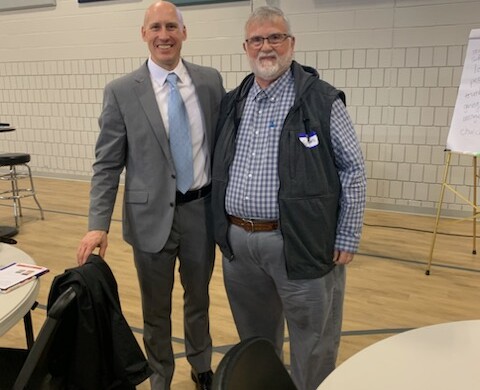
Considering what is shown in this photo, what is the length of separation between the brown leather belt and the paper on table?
75cm

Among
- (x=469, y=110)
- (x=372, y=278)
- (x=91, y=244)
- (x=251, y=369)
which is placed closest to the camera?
(x=251, y=369)

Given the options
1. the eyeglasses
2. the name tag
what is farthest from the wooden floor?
the eyeglasses

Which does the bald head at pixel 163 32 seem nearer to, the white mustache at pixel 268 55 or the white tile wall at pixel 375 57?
the white mustache at pixel 268 55

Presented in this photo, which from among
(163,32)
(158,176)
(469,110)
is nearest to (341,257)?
(158,176)

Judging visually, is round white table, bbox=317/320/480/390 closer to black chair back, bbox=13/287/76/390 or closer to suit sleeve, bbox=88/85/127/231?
black chair back, bbox=13/287/76/390

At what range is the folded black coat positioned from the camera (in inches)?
57.4

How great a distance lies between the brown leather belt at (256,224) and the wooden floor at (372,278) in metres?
1.05

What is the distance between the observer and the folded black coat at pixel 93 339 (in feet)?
4.78

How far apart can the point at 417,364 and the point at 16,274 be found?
1364 millimetres

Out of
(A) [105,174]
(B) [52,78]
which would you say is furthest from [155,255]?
(B) [52,78]

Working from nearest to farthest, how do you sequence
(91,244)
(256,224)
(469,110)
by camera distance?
(256,224), (91,244), (469,110)

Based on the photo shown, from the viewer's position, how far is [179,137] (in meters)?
2.09

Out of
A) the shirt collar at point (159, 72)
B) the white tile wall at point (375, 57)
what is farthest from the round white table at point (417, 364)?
the white tile wall at point (375, 57)

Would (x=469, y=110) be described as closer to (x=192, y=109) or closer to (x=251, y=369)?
(x=192, y=109)
